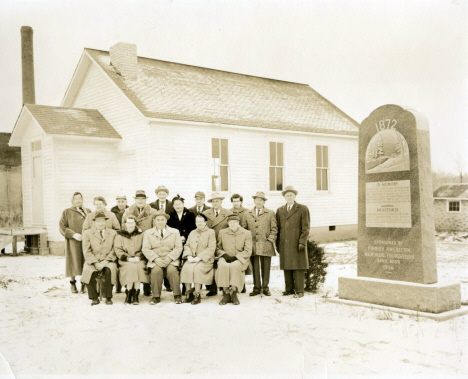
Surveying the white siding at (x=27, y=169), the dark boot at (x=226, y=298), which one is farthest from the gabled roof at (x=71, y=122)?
the dark boot at (x=226, y=298)

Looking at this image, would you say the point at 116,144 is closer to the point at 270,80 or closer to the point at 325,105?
the point at 270,80

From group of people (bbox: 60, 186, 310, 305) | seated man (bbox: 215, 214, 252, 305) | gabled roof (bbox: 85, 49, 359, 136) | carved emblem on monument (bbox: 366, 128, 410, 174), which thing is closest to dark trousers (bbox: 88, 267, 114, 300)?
group of people (bbox: 60, 186, 310, 305)

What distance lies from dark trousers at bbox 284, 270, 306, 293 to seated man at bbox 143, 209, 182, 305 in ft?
6.15

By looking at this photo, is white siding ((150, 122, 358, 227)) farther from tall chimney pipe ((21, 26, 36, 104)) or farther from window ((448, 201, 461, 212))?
window ((448, 201, 461, 212))

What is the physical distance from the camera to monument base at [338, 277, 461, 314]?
19.9ft

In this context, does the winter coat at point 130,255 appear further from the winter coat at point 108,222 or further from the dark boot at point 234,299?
the dark boot at point 234,299

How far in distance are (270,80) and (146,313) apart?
1331 cm

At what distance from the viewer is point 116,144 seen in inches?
538

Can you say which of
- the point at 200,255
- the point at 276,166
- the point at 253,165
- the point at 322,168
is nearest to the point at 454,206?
the point at 322,168

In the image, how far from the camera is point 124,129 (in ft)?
44.2

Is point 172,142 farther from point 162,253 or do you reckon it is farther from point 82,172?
point 162,253

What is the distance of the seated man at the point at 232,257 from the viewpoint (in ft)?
23.9

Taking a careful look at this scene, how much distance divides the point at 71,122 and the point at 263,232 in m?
7.74

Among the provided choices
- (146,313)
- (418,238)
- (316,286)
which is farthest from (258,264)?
(418,238)
